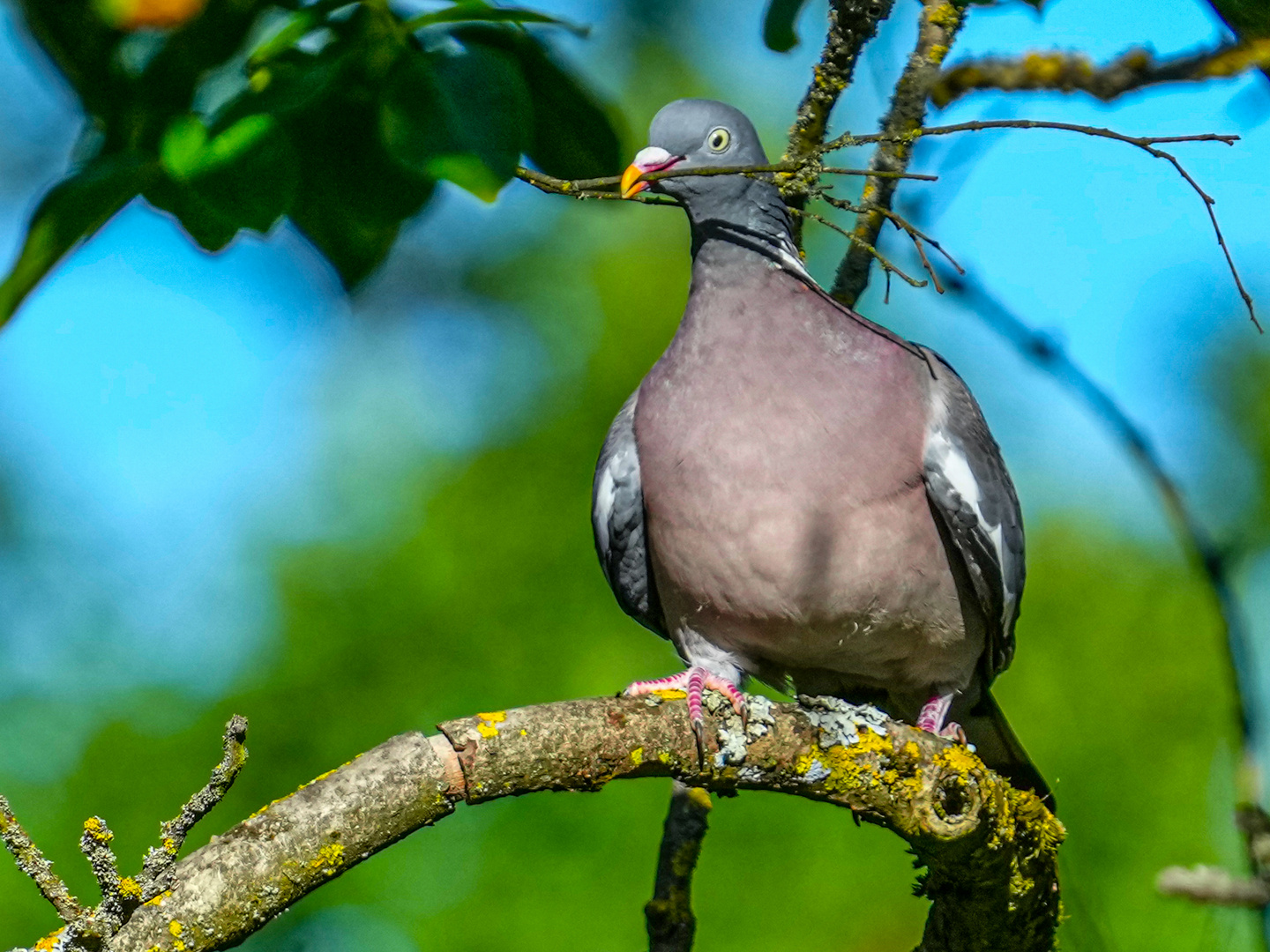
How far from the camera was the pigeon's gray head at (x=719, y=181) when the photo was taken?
118 inches

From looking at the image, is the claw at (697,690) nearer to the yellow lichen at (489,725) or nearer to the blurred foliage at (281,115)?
the yellow lichen at (489,725)

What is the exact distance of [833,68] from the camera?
9.02ft

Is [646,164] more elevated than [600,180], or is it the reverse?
[646,164]

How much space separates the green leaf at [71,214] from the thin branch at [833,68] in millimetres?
1362

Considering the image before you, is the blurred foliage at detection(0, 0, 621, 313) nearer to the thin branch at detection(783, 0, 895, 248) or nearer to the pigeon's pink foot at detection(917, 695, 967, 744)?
the thin branch at detection(783, 0, 895, 248)

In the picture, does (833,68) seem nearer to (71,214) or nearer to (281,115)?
(281,115)

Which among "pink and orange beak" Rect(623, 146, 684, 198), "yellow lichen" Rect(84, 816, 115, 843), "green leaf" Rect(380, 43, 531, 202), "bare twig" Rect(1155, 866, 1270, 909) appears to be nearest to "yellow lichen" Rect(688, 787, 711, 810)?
"pink and orange beak" Rect(623, 146, 684, 198)

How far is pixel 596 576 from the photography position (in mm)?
8258

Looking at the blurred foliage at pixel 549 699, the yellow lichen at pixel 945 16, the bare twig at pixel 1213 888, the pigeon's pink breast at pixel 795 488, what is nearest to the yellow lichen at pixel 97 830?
the bare twig at pixel 1213 888

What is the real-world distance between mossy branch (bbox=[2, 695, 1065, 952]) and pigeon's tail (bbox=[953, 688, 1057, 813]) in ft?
1.82

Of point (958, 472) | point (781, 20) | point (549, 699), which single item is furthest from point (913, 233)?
point (549, 699)

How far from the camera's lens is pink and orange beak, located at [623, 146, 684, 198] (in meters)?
2.60

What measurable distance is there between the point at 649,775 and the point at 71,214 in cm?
128

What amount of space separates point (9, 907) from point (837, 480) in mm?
6400
